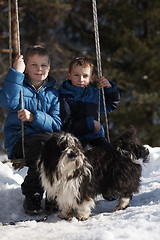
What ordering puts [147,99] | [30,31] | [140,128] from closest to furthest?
[147,99], [140,128], [30,31]

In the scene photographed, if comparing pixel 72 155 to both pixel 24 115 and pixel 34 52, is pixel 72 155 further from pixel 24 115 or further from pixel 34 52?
pixel 34 52

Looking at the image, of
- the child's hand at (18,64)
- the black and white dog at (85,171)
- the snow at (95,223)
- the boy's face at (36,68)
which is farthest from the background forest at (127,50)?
the black and white dog at (85,171)

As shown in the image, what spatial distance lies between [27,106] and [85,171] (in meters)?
0.93

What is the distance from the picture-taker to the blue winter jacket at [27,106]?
3391 mm

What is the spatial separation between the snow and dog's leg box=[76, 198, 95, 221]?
0.06 m

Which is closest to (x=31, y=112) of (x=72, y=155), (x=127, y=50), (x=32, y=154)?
(x=32, y=154)

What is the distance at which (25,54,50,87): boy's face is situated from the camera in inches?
144

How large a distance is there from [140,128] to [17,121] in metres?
9.46

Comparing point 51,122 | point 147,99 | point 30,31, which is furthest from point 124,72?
point 51,122

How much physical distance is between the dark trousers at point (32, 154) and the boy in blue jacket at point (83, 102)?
39cm

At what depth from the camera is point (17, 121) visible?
354 cm

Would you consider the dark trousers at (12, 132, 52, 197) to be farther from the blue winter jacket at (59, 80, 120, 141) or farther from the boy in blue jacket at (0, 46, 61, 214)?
the blue winter jacket at (59, 80, 120, 141)

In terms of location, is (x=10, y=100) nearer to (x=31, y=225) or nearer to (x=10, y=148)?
(x=10, y=148)

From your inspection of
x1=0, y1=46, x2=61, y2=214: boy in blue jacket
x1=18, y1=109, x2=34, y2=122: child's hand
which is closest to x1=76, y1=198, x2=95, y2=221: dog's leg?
x1=0, y1=46, x2=61, y2=214: boy in blue jacket
